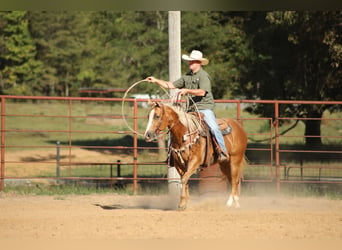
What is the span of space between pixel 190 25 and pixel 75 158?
6.53 m

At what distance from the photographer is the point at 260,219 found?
10.1 m

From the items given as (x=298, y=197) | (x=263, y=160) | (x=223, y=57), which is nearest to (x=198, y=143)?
(x=298, y=197)

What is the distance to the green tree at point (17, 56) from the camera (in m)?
53.5

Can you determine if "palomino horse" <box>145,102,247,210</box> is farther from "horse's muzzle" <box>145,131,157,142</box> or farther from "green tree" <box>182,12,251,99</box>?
"green tree" <box>182,12,251,99</box>

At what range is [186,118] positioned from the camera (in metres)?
10.8

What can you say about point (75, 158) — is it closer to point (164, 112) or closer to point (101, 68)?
point (164, 112)

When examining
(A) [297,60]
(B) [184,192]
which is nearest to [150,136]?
(B) [184,192]

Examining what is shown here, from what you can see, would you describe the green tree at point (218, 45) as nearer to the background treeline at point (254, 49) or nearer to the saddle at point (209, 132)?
the background treeline at point (254, 49)

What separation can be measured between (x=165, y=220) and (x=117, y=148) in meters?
7.98

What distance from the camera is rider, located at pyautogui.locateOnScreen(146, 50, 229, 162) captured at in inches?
422

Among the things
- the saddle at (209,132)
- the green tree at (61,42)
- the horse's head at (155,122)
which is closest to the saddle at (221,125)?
the saddle at (209,132)

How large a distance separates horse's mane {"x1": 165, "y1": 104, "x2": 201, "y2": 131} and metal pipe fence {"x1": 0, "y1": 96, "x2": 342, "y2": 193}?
78cm

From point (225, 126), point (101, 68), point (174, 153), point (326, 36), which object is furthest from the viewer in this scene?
point (101, 68)

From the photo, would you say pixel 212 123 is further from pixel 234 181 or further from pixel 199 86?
pixel 234 181
